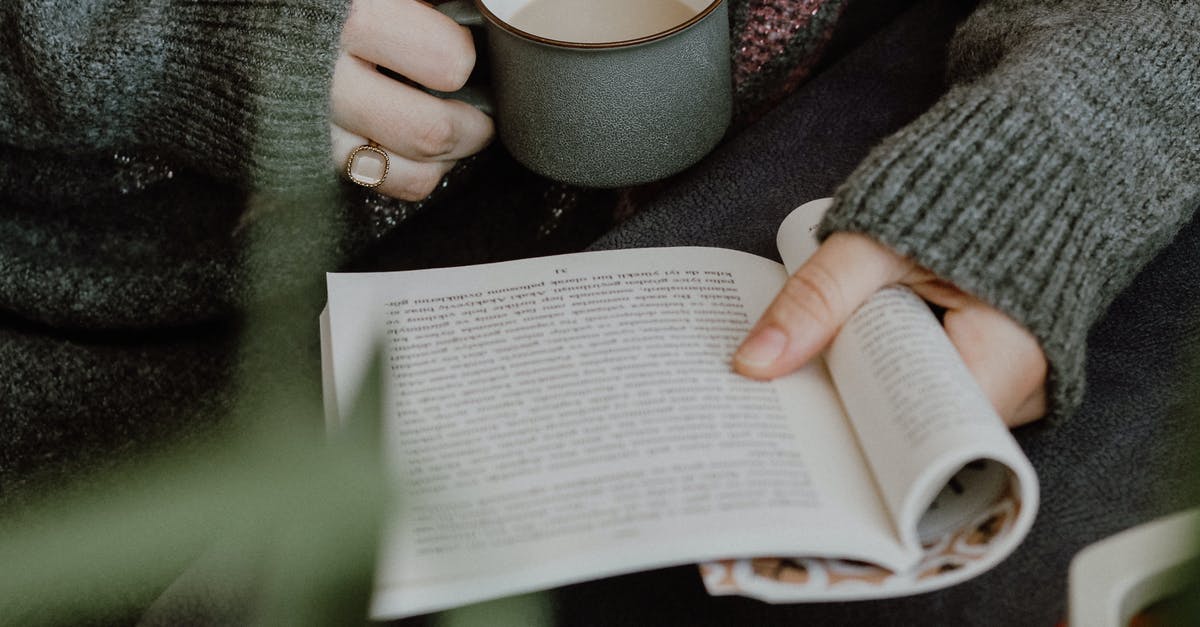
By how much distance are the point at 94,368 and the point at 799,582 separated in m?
0.54

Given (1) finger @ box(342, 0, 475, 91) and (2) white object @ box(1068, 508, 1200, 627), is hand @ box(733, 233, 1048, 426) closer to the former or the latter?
(2) white object @ box(1068, 508, 1200, 627)

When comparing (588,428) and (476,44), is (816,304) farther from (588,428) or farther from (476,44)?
(476,44)

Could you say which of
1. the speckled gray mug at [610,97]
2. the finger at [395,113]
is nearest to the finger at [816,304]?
the speckled gray mug at [610,97]

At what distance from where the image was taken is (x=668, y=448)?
0.43 m

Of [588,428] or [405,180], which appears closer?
[588,428]

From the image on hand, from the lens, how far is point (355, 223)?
2.26 feet

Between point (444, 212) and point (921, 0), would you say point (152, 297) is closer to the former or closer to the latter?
point (444, 212)

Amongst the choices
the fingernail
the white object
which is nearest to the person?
the fingernail

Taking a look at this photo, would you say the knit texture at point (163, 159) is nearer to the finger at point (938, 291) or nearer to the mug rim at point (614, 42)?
the mug rim at point (614, 42)

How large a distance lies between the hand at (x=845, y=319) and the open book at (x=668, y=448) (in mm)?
14

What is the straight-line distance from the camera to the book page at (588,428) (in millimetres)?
394

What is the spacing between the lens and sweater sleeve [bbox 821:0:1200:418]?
46 cm

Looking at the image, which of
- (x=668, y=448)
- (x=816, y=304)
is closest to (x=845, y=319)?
(x=816, y=304)

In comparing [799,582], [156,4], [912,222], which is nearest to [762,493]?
[799,582]
